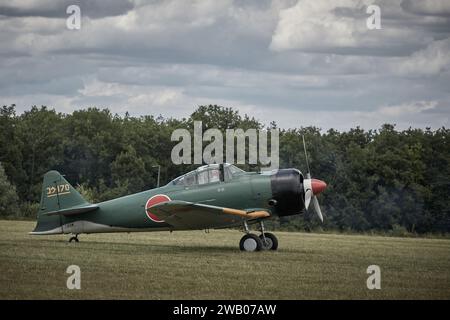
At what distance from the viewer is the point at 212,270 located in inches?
602

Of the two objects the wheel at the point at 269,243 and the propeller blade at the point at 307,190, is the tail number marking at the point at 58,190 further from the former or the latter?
the propeller blade at the point at 307,190

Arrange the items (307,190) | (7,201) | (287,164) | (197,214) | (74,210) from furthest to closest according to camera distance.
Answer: (287,164), (7,201), (74,210), (307,190), (197,214)

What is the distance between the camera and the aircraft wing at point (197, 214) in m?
18.4

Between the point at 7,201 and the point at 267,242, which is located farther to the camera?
the point at 7,201

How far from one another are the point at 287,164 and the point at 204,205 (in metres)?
34.0

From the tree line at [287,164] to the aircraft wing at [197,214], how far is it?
26331mm

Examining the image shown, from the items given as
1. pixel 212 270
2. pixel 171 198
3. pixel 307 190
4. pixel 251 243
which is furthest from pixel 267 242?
pixel 212 270

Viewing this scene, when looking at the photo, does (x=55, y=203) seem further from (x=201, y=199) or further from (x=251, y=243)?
(x=251, y=243)

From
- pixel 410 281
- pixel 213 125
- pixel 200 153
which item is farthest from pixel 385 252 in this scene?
pixel 213 125

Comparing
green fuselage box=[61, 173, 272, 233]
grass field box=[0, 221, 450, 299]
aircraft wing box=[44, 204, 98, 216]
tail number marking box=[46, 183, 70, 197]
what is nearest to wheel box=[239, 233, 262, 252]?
grass field box=[0, 221, 450, 299]

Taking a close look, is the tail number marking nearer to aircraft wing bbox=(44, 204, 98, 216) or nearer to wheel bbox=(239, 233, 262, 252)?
aircraft wing bbox=(44, 204, 98, 216)

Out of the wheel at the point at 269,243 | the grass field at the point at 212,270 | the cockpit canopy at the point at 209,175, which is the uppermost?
the cockpit canopy at the point at 209,175

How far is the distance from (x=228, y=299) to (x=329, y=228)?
38.8 m

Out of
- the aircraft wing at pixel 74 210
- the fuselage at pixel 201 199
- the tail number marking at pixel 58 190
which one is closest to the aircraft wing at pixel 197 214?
the fuselage at pixel 201 199
